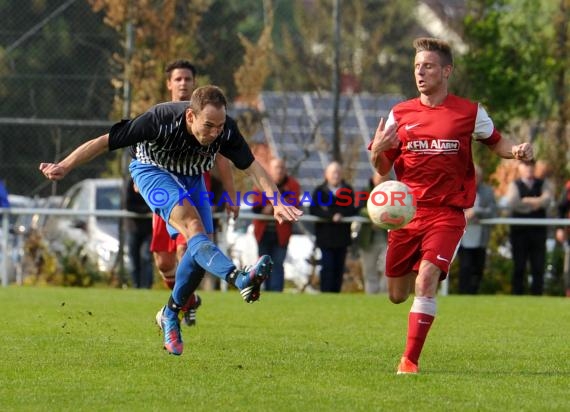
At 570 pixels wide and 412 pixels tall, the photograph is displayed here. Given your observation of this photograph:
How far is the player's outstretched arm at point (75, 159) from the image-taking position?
8.58 meters

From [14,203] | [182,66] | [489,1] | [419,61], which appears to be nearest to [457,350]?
[419,61]

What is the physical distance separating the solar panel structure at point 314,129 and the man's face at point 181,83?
8380mm

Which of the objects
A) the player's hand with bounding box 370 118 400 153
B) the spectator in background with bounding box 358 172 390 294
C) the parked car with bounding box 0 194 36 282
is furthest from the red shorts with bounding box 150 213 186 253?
the parked car with bounding box 0 194 36 282

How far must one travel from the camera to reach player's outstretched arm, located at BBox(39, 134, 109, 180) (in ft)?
28.1

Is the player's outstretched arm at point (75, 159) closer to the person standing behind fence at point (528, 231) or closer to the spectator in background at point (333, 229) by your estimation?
the spectator in background at point (333, 229)

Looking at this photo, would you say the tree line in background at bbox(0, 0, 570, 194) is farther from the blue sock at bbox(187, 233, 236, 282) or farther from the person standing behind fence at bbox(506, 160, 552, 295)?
the blue sock at bbox(187, 233, 236, 282)

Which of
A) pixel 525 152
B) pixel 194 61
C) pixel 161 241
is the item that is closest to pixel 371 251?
pixel 194 61

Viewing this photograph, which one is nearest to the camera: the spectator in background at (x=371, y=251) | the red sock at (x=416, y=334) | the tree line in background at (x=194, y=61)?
the red sock at (x=416, y=334)

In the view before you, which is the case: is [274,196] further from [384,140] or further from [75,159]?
[75,159]

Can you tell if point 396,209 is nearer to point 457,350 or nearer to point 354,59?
point 457,350

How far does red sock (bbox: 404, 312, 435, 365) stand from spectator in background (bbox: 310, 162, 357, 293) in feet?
30.5

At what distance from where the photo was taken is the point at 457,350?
9711mm

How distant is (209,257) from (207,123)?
0.85 m

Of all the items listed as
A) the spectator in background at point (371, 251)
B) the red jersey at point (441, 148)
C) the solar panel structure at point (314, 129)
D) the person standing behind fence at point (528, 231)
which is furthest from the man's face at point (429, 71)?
the solar panel structure at point (314, 129)
